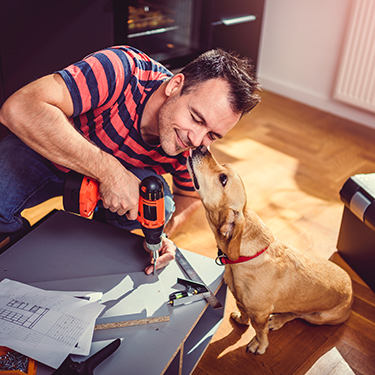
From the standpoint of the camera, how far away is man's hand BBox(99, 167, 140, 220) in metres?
1.36

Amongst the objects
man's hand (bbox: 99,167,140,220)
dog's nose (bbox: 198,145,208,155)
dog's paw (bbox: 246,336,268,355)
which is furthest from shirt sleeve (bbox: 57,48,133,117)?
dog's paw (bbox: 246,336,268,355)

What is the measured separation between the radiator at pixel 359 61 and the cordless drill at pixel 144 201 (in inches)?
112

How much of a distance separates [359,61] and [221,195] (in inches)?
102

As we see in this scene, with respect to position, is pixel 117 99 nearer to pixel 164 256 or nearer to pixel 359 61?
pixel 164 256

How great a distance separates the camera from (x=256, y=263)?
1.54 metres

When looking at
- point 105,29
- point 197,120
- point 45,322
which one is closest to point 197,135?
point 197,120

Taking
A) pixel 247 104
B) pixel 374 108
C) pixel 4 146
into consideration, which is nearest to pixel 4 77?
pixel 4 146

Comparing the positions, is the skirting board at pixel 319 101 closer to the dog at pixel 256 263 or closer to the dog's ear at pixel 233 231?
the dog at pixel 256 263

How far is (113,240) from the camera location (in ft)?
5.15

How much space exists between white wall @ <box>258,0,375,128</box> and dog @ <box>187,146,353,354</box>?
97.9 inches

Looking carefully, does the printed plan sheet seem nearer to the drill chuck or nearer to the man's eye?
the drill chuck

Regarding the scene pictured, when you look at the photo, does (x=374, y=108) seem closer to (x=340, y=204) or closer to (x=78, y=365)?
(x=340, y=204)

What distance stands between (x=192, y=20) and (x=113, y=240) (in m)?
2.46

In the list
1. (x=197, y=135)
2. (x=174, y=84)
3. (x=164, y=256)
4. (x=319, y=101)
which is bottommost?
(x=319, y=101)
